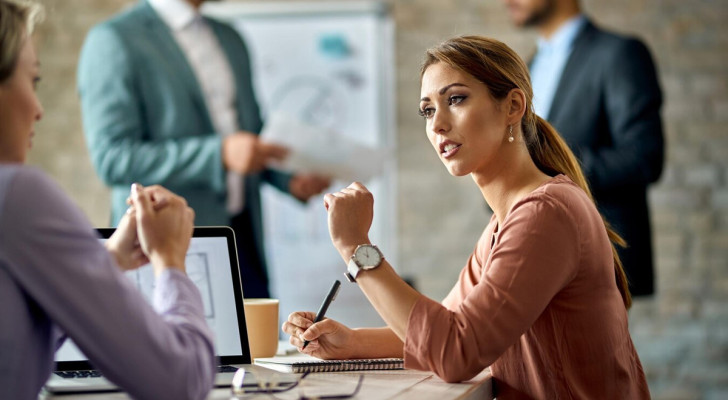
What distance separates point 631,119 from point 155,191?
197 cm

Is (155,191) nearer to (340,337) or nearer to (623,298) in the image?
(340,337)

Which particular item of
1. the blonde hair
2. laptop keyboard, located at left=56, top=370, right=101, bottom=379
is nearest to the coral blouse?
laptop keyboard, located at left=56, top=370, right=101, bottom=379

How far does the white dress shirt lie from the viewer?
9.23 feet

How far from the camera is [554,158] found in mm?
1420

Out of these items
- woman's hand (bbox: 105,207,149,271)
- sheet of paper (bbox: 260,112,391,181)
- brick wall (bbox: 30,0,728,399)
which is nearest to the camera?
woman's hand (bbox: 105,207,149,271)

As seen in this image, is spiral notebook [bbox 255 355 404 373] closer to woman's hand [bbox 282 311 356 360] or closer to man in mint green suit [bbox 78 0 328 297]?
woman's hand [bbox 282 311 356 360]

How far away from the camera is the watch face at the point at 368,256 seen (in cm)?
121

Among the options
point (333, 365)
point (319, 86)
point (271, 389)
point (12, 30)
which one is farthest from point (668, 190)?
point (12, 30)

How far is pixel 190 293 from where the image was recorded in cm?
95

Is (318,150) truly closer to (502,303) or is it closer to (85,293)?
(502,303)

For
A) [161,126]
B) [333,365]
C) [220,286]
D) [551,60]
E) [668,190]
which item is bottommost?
[668,190]

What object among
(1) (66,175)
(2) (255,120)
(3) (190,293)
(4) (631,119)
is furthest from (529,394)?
(1) (66,175)

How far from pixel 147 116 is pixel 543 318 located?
1.80m

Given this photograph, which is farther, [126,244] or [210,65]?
[210,65]
